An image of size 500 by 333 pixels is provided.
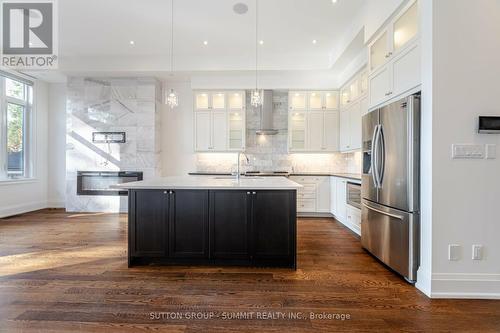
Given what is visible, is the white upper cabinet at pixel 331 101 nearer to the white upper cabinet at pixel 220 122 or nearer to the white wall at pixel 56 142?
the white upper cabinet at pixel 220 122

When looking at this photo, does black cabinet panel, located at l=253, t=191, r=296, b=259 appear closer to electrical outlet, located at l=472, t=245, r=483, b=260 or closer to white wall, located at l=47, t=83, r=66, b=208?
electrical outlet, located at l=472, t=245, r=483, b=260

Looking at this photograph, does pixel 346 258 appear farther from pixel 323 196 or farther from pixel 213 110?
pixel 213 110

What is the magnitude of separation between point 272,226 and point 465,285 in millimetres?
1858

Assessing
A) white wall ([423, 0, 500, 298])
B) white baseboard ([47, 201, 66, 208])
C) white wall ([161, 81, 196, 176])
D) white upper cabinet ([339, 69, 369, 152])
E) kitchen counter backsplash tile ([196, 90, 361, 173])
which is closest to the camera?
white wall ([423, 0, 500, 298])

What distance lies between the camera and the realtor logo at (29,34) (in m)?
4.04

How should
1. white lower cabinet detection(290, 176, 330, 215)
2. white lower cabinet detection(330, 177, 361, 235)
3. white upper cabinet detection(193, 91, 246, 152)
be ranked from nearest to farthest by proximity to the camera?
white lower cabinet detection(330, 177, 361, 235) → white lower cabinet detection(290, 176, 330, 215) → white upper cabinet detection(193, 91, 246, 152)

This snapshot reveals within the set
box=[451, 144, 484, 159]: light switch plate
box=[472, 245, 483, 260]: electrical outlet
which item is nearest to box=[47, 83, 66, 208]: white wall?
box=[451, 144, 484, 159]: light switch plate

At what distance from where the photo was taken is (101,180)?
20.4 ft

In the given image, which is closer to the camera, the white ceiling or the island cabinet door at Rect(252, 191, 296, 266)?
the island cabinet door at Rect(252, 191, 296, 266)

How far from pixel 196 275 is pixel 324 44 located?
15.4ft

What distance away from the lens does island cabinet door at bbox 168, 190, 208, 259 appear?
9.93 feet

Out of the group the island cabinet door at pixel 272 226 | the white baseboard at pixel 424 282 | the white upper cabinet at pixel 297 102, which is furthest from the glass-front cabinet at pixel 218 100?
the white baseboard at pixel 424 282

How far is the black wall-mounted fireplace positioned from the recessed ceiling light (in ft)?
13.5

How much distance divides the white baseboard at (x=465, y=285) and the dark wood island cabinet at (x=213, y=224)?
1361 mm
